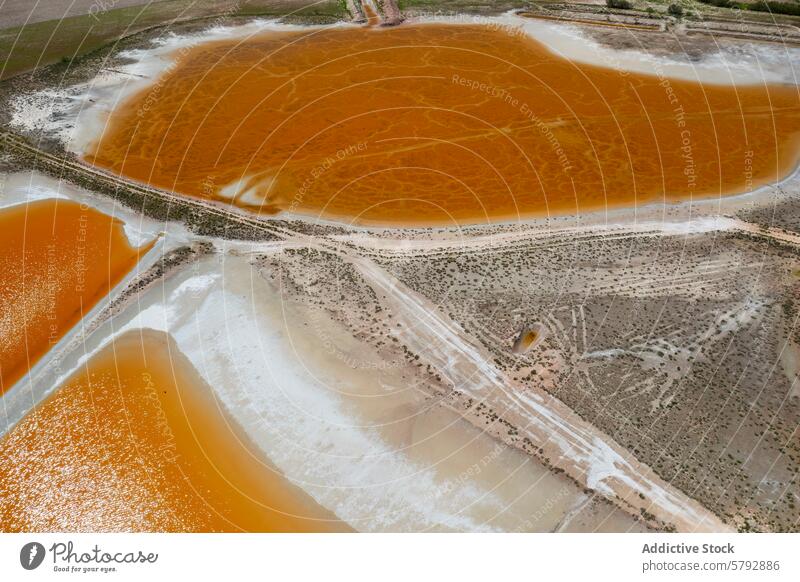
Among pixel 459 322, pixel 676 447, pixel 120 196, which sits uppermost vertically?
pixel 120 196

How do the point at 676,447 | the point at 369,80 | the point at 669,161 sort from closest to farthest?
the point at 676,447 → the point at 669,161 → the point at 369,80

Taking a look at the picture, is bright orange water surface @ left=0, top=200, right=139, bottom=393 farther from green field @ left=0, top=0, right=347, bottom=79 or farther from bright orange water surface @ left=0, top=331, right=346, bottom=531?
green field @ left=0, top=0, right=347, bottom=79

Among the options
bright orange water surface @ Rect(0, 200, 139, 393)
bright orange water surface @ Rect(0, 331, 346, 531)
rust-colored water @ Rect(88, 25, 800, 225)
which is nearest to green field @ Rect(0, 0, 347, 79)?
rust-colored water @ Rect(88, 25, 800, 225)

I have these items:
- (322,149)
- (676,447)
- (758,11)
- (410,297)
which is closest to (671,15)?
(758,11)

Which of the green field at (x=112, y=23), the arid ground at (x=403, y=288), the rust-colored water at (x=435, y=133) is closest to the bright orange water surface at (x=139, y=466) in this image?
the arid ground at (x=403, y=288)

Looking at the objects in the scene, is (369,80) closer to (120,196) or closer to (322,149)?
(322,149)
